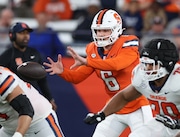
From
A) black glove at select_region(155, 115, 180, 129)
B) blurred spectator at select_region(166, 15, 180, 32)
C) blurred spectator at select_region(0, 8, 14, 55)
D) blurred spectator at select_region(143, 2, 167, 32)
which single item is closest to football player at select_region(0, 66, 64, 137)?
black glove at select_region(155, 115, 180, 129)

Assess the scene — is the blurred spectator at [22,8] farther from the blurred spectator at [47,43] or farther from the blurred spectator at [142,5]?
the blurred spectator at [47,43]

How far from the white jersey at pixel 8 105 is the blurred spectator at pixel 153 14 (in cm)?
458

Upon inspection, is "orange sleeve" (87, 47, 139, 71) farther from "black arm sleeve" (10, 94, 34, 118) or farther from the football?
"black arm sleeve" (10, 94, 34, 118)

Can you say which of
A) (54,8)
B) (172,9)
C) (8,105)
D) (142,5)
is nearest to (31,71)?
(8,105)

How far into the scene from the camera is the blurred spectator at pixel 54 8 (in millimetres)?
11219

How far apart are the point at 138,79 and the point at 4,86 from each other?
109cm

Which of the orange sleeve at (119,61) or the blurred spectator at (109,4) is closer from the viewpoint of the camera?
the orange sleeve at (119,61)

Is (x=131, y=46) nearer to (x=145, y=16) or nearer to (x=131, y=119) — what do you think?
(x=131, y=119)

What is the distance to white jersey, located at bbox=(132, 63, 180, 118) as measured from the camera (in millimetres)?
5746

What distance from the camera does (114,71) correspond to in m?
6.70

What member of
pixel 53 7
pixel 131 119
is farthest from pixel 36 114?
pixel 53 7

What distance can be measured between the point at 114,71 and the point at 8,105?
131 centimetres

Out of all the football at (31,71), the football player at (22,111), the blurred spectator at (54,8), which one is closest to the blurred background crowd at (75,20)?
the blurred spectator at (54,8)

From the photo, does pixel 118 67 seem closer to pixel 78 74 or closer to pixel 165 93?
pixel 78 74
